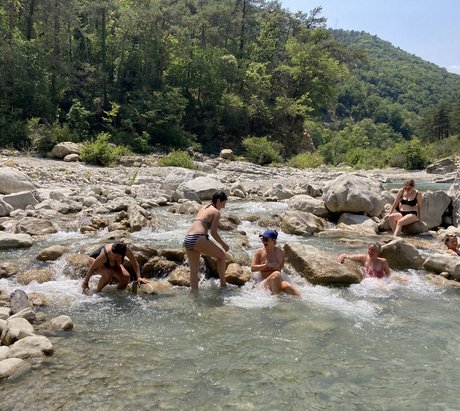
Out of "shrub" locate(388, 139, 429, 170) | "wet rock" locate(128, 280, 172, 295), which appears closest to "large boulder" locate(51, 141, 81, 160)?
"wet rock" locate(128, 280, 172, 295)

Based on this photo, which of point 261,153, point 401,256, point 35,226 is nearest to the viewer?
point 401,256

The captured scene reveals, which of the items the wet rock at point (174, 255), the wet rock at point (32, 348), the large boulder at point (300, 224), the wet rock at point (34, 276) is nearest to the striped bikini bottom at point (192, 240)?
the wet rock at point (174, 255)

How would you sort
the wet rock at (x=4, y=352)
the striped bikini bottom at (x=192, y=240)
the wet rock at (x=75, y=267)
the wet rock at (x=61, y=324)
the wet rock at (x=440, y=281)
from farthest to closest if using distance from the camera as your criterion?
the wet rock at (x=75, y=267), the wet rock at (x=440, y=281), the striped bikini bottom at (x=192, y=240), the wet rock at (x=61, y=324), the wet rock at (x=4, y=352)

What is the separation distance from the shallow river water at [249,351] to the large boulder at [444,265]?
0.71 meters

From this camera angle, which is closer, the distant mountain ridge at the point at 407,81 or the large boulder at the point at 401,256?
the large boulder at the point at 401,256

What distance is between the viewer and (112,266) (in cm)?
733

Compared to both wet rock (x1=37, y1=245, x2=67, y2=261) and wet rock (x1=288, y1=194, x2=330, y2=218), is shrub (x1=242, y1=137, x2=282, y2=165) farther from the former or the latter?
wet rock (x1=37, y1=245, x2=67, y2=261)

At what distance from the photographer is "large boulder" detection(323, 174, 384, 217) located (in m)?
12.8

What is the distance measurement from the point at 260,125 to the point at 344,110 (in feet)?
261

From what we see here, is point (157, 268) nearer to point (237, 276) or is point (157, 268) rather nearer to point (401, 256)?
point (237, 276)

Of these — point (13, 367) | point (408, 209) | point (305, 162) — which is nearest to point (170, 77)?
point (305, 162)

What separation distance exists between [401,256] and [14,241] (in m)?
8.00

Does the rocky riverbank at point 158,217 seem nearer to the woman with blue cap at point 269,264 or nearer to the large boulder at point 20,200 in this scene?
the large boulder at point 20,200

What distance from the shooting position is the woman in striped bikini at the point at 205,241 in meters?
7.38
